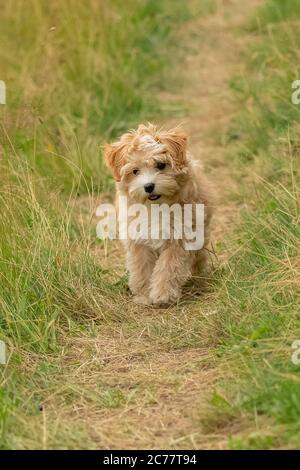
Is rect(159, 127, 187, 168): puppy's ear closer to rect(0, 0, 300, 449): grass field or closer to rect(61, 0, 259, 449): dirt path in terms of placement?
rect(0, 0, 300, 449): grass field

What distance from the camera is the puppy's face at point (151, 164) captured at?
6.20m

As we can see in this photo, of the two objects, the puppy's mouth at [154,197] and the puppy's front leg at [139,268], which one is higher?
the puppy's mouth at [154,197]

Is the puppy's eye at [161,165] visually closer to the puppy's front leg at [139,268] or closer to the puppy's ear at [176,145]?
the puppy's ear at [176,145]

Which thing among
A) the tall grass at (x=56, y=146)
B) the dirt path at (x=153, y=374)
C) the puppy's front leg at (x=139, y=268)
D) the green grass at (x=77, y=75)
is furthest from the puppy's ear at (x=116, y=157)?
the green grass at (x=77, y=75)

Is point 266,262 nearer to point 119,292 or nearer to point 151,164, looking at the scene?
point 151,164

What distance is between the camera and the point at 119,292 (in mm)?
6555

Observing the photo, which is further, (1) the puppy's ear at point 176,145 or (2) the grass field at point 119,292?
(1) the puppy's ear at point 176,145

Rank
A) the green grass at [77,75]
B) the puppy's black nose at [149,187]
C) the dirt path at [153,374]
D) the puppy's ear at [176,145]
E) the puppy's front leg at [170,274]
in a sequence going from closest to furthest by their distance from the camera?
the dirt path at [153,374] < the puppy's black nose at [149,187] < the puppy's ear at [176,145] < the puppy's front leg at [170,274] < the green grass at [77,75]

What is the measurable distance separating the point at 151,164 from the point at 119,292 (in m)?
0.85

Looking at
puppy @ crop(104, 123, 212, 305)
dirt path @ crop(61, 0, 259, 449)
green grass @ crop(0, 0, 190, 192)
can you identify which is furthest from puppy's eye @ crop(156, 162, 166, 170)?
green grass @ crop(0, 0, 190, 192)

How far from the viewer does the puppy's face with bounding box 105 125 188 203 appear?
6203 millimetres

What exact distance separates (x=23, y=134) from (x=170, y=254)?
1.91 metres
